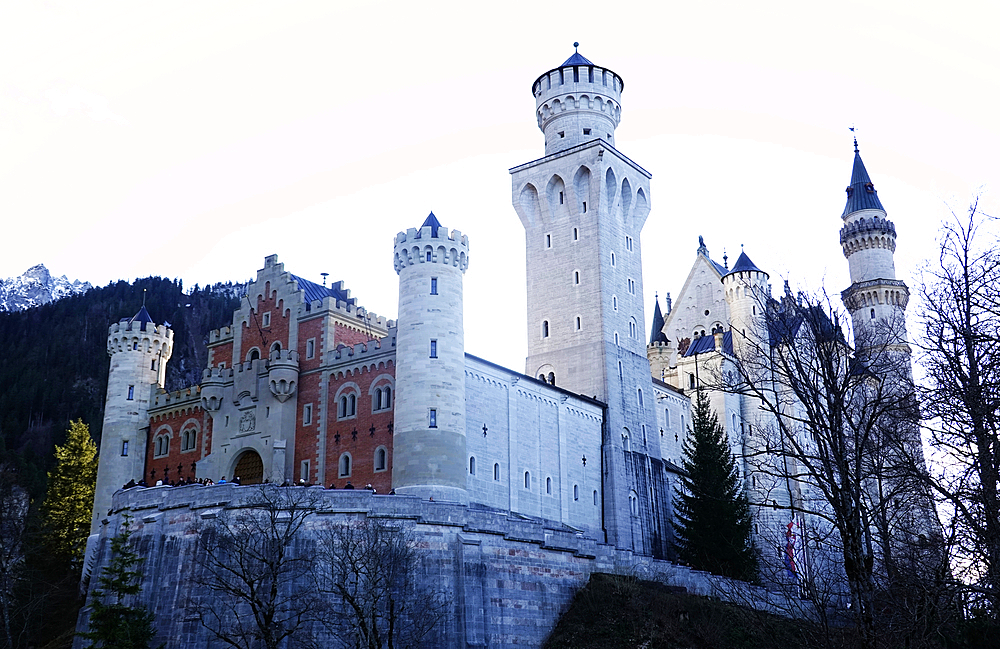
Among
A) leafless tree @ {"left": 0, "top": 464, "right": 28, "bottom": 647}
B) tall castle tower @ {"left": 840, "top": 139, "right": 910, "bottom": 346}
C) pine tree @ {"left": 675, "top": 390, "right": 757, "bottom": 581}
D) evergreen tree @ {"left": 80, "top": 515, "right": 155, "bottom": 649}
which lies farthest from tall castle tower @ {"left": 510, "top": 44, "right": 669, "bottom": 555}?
leafless tree @ {"left": 0, "top": 464, "right": 28, "bottom": 647}

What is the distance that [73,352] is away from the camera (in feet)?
489

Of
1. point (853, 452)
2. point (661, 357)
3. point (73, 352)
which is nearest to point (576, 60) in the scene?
point (661, 357)

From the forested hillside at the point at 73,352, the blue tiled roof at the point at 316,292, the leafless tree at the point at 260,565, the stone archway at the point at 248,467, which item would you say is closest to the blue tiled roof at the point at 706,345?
the blue tiled roof at the point at 316,292

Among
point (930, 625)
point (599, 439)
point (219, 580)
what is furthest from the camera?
point (599, 439)

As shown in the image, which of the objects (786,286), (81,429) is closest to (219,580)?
(786,286)

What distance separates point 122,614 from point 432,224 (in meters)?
22.2

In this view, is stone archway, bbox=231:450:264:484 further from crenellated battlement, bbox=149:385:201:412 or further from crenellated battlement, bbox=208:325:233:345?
crenellated battlement, bbox=208:325:233:345

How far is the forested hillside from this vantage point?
402 ft

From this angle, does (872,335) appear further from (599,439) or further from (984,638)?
(599,439)

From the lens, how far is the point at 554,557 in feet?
128

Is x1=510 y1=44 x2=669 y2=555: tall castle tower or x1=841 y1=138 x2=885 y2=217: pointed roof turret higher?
x1=841 y1=138 x2=885 y2=217: pointed roof turret

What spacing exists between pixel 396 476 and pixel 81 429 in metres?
33.0

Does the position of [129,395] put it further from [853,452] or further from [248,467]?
[853,452]

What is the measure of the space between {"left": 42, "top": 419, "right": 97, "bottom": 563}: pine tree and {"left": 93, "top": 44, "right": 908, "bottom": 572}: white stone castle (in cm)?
592
